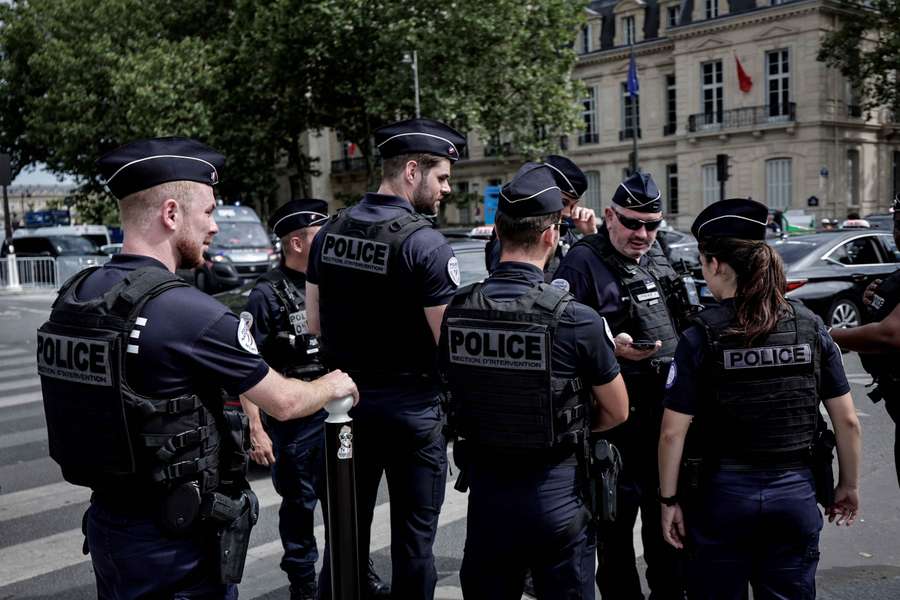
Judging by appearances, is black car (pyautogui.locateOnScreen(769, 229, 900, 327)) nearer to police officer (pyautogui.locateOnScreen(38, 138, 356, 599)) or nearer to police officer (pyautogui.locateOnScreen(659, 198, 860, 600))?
police officer (pyautogui.locateOnScreen(659, 198, 860, 600))

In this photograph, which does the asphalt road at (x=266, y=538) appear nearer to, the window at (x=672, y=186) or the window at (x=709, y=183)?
the window at (x=709, y=183)

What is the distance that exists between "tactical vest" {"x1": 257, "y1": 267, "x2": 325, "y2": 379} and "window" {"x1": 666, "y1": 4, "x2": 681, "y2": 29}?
132ft

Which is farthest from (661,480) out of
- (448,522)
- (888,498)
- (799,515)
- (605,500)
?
(888,498)

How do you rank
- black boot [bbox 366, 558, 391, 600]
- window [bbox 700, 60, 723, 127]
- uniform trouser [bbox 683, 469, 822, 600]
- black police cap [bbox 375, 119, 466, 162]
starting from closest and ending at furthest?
uniform trouser [bbox 683, 469, 822, 600] < black police cap [bbox 375, 119, 466, 162] < black boot [bbox 366, 558, 391, 600] < window [bbox 700, 60, 723, 127]

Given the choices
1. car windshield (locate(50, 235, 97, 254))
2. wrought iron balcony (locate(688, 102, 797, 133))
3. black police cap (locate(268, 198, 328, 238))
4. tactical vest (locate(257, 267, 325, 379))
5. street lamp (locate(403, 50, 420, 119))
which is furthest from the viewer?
wrought iron balcony (locate(688, 102, 797, 133))

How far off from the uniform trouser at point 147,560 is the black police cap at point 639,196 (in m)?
2.25

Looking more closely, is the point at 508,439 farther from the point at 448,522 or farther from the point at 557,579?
the point at 448,522

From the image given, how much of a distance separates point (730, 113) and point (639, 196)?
122 feet

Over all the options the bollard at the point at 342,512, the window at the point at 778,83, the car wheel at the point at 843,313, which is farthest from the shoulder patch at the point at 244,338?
the window at the point at 778,83

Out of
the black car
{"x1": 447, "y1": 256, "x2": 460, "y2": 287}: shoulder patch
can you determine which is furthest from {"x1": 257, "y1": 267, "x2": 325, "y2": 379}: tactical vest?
→ the black car

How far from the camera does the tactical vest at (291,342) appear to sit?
4641 mm

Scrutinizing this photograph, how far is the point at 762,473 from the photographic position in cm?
278

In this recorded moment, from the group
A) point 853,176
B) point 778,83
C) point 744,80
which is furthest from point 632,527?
point 853,176

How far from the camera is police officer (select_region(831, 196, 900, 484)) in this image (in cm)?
349
